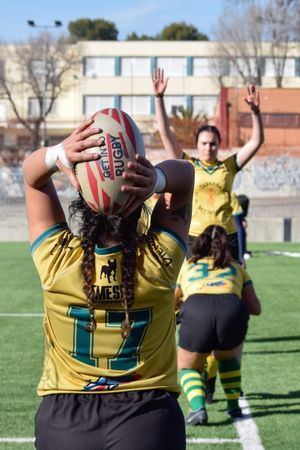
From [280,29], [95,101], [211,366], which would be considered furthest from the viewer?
[95,101]

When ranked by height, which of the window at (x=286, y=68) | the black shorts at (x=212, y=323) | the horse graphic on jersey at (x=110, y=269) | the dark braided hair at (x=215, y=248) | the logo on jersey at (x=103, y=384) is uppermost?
the window at (x=286, y=68)

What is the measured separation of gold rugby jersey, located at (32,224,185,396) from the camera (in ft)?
10.9

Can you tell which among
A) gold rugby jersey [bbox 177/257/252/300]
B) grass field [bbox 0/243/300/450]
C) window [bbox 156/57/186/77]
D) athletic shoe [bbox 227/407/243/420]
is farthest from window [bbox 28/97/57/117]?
athletic shoe [bbox 227/407/243/420]

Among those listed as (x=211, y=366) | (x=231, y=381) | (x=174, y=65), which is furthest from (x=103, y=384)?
(x=174, y=65)

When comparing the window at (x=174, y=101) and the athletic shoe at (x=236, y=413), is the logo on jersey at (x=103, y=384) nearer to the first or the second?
the athletic shoe at (x=236, y=413)

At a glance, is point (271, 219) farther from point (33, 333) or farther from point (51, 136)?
point (51, 136)

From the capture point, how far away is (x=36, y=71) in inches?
3223

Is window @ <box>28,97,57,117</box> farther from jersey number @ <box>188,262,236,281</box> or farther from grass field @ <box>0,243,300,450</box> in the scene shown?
jersey number @ <box>188,262,236,281</box>

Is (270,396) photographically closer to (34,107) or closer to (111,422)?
(111,422)

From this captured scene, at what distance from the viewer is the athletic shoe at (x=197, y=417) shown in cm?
673

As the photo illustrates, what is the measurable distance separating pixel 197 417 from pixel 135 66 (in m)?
81.8

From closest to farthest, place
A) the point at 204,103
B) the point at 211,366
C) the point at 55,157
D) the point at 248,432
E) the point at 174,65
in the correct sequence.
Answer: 1. the point at 55,157
2. the point at 248,432
3. the point at 211,366
4. the point at 204,103
5. the point at 174,65

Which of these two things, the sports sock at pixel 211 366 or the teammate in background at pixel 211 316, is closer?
the teammate in background at pixel 211 316

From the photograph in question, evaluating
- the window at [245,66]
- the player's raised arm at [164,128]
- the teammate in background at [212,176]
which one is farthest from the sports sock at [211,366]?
the window at [245,66]
